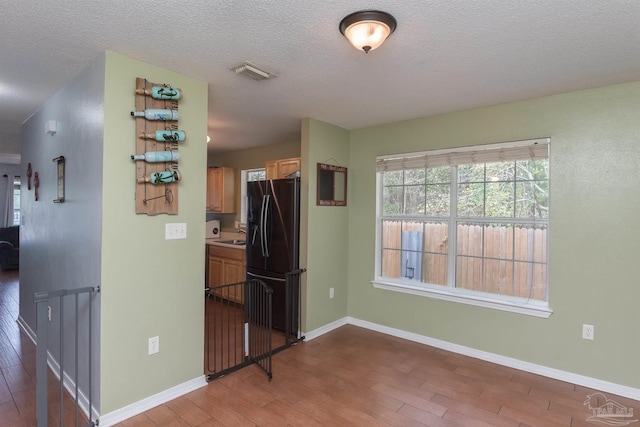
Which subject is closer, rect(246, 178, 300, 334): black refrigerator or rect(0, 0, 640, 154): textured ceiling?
rect(0, 0, 640, 154): textured ceiling

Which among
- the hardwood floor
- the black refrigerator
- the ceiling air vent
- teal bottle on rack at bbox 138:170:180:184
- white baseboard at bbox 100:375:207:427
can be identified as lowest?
the hardwood floor

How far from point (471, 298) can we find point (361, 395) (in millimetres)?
1460

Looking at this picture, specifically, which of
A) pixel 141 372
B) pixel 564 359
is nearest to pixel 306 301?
pixel 141 372

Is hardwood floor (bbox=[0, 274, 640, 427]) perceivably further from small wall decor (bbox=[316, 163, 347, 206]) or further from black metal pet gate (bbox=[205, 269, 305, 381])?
small wall decor (bbox=[316, 163, 347, 206])

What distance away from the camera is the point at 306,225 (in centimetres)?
371

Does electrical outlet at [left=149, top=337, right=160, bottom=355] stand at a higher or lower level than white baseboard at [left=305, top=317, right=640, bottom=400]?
higher

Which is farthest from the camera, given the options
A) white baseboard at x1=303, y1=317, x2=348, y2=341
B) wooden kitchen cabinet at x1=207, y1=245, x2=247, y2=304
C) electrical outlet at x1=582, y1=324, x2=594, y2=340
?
wooden kitchen cabinet at x1=207, y1=245, x2=247, y2=304

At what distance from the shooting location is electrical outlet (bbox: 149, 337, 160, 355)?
239 centimetres

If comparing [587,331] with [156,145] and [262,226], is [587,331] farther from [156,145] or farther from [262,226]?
[156,145]

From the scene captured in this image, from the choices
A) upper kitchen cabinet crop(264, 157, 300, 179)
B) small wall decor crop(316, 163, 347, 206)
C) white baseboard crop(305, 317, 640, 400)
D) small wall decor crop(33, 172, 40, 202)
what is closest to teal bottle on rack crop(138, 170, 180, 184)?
small wall decor crop(316, 163, 347, 206)

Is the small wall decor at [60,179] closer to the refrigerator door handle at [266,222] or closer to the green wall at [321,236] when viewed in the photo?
the refrigerator door handle at [266,222]

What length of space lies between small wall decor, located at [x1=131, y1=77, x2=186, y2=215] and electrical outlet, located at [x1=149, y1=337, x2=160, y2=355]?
35.0 inches

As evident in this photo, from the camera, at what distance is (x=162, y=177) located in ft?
7.61

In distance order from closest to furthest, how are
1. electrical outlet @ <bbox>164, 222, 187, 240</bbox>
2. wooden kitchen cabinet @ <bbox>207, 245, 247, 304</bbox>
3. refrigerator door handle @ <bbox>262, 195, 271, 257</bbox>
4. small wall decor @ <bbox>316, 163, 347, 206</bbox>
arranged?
electrical outlet @ <bbox>164, 222, 187, 240</bbox> < small wall decor @ <bbox>316, 163, 347, 206</bbox> < refrigerator door handle @ <bbox>262, 195, 271, 257</bbox> < wooden kitchen cabinet @ <bbox>207, 245, 247, 304</bbox>
